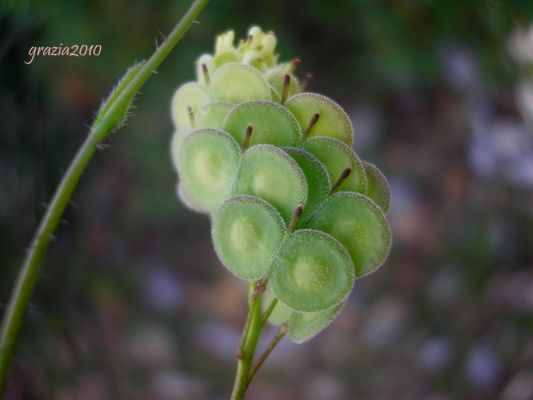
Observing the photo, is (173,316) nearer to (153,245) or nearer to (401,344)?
(153,245)

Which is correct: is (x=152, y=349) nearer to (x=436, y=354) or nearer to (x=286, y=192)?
(x=436, y=354)

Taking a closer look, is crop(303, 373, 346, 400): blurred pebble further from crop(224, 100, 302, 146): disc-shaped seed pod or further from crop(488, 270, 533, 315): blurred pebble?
crop(224, 100, 302, 146): disc-shaped seed pod

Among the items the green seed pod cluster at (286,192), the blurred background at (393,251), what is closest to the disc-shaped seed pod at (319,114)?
the green seed pod cluster at (286,192)

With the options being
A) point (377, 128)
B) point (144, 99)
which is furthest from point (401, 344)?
point (144, 99)

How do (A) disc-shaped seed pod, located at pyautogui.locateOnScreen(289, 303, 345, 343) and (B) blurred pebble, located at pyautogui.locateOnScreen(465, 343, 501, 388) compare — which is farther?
(B) blurred pebble, located at pyautogui.locateOnScreen(465, 343, 501, 388)

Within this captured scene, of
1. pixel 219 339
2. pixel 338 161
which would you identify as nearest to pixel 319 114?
pixel 338 161

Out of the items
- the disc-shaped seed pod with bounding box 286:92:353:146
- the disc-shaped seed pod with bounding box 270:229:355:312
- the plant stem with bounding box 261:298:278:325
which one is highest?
the disc-shaped seed pod with bounding box 286:92:353:146

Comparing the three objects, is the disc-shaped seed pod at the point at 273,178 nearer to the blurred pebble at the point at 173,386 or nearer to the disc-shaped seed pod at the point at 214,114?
the disc-shaped seed pod at the point at 214,114

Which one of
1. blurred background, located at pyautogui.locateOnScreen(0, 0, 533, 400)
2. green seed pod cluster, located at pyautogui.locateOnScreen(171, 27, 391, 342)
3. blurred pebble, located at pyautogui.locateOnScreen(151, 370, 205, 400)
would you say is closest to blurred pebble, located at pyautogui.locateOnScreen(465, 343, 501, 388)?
blurred background, located at pyautogui.locateOnScreen(0, 0, 533, 400)

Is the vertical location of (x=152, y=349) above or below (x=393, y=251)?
below
